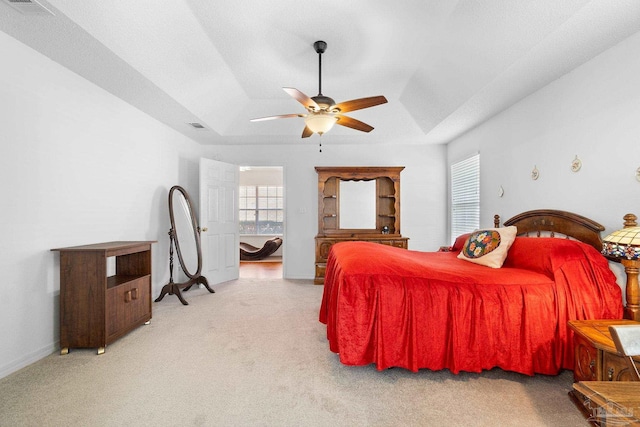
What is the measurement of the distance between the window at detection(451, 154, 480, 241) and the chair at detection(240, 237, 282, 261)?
442cm

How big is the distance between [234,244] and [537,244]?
14.8 feet

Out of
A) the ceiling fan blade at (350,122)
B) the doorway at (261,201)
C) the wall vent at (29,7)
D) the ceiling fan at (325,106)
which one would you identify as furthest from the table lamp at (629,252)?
the doorway at (261,201)

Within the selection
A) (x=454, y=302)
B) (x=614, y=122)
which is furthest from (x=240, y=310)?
(x=614, y=122)

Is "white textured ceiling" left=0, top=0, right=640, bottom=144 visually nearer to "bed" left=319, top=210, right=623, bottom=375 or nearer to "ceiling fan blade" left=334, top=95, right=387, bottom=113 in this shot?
"ceiling fan blade" left=334, top=95, right=387, bottom=113

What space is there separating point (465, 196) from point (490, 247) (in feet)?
7.59

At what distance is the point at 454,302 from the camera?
2.10 meters

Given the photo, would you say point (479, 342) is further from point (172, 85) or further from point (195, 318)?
point (172, 85)

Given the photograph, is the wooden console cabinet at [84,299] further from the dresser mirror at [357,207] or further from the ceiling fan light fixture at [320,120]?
the dresser mirror at [357,207]

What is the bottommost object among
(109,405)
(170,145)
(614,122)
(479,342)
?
(109,405)

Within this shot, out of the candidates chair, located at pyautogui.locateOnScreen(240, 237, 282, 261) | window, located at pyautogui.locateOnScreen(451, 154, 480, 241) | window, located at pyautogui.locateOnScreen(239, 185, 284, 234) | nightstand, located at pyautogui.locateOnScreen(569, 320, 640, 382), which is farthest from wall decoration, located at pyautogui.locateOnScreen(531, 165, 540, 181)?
window, located at pyautogui.locateOnScreen(239, 185, 284, 234)

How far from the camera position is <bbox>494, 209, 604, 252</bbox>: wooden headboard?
242 cm

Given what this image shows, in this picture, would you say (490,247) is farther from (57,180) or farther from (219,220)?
(219,220)

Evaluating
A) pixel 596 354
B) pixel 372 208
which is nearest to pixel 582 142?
pixel 596 354

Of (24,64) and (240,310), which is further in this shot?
(240,310)
